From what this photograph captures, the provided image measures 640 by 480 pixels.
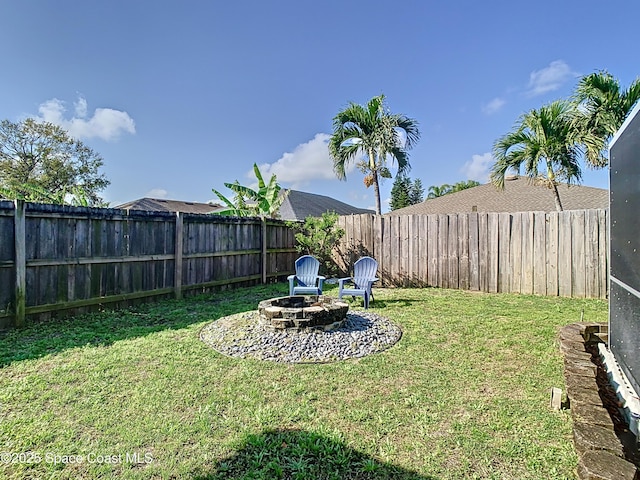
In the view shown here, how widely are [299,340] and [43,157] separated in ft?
A: 83.7

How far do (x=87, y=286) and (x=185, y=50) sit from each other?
6.60 metres

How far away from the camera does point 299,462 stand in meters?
2.11

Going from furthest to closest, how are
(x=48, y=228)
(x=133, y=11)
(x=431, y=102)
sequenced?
(x=431, y=102) → (x=133, y=11) → (x=48, y=228)

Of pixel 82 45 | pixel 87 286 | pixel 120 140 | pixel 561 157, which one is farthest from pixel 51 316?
pixel 120 140

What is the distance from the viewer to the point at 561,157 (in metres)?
8.95

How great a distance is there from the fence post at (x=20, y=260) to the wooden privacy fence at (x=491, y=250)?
716 cm

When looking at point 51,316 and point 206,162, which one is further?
point 206,162

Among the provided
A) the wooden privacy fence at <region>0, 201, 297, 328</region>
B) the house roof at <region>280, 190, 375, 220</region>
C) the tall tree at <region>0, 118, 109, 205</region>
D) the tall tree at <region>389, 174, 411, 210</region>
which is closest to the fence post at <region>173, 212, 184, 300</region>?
the wooden privacy fence at <region>0, 201, 297, 328</region>

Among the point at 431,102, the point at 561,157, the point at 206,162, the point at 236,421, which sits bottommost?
the point at 236,421

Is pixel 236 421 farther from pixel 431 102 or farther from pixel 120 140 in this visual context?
pixel 120 140

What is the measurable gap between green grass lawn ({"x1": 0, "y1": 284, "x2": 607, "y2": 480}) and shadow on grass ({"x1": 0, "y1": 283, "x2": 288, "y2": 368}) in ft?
0.16

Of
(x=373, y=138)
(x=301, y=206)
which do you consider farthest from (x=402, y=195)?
(x=373, y=138)

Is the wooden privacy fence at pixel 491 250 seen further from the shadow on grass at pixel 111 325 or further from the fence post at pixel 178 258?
the fence post at pixel 178 258

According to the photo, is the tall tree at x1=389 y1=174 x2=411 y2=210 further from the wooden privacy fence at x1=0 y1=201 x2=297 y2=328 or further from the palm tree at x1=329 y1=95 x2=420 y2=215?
the wooden privacy fence at x1=0 y1=201 x2=297 y2=328
